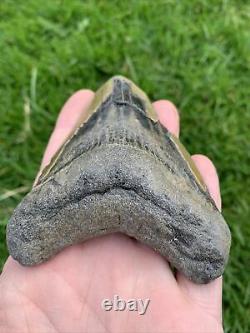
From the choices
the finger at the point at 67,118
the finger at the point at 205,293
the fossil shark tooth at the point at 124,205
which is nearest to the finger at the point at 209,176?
the fossil shark tooth at the point at 124,205

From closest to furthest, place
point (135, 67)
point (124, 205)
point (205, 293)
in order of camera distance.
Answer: point (124, 205), point (205, 293), point (135, 67)

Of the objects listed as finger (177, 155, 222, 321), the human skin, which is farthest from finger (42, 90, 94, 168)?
finger (177, 155, 222, 321)

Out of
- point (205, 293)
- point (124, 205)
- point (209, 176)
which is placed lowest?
point (205, 293)

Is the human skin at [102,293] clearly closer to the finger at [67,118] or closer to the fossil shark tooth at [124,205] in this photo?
the fossil shark tooth at [124,205]

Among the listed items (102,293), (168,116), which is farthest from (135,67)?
(102,293)

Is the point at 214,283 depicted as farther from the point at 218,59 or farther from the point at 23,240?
the point at 218,59

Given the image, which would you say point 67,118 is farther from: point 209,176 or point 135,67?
point 209,176

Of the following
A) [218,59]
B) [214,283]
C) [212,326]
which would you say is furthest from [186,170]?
[218,59]
